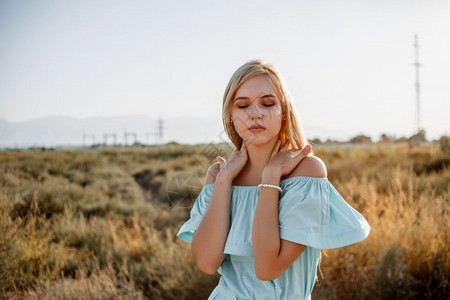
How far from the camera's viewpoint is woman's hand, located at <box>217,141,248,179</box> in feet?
5.97

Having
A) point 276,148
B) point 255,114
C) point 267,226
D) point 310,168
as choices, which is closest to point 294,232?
point 267,226

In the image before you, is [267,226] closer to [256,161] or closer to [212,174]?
[256,161]

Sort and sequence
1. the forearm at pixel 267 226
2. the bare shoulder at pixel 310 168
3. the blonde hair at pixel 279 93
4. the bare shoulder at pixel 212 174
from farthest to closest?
the bare shoulder at pixel 212 174 < the blonde hair at pixel 279 93 < the bare shoulder at pixel 310 168 < the forearm at pixel 267 226

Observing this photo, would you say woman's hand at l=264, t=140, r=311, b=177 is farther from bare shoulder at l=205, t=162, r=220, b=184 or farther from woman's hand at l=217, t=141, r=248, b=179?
bare shoulder at l=205, t=162, r=220, b=184

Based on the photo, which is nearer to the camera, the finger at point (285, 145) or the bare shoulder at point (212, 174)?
the finger at point (285, 145)

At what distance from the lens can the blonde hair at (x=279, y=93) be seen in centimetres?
179

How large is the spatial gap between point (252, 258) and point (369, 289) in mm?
2523

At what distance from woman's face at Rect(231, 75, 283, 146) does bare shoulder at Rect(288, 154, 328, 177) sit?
0.19 m

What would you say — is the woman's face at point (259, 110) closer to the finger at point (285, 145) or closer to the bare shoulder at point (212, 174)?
the finger at point (285, 145)

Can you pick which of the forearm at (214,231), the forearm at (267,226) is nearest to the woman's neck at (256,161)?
the forearm at (214,231)

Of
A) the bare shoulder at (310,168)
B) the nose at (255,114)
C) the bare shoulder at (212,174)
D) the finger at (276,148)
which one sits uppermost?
the nose at (255,114)

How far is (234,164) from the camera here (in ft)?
6.07

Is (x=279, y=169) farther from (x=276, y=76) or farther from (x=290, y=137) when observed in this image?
(x=276, y=76)

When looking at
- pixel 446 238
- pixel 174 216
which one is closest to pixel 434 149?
pixel 174 216
